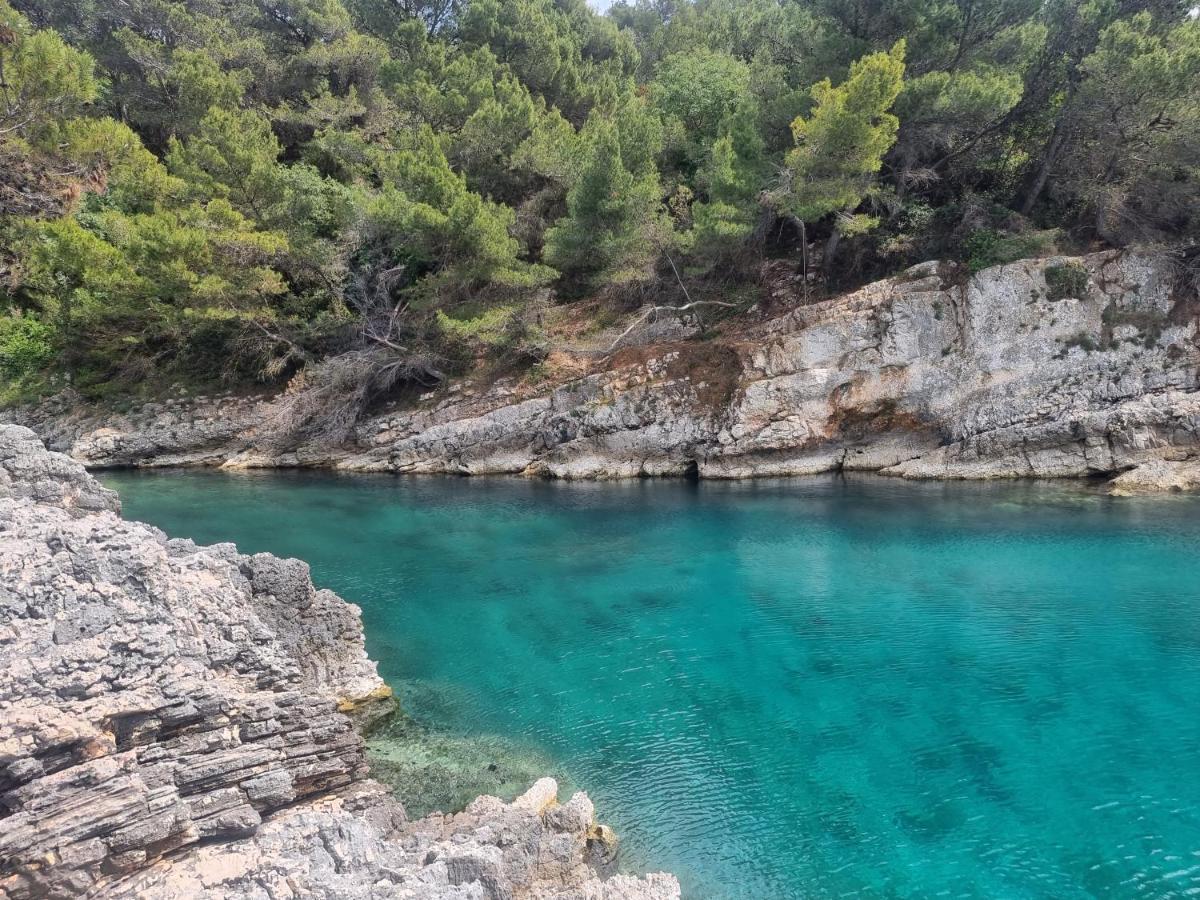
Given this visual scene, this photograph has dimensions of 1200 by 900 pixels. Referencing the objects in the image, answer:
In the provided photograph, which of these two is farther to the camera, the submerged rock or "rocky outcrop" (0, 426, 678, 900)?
the submerged rock

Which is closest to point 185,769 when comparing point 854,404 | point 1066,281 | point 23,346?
point 854,404

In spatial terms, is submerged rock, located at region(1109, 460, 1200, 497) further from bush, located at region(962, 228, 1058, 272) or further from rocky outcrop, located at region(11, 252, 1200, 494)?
bush, located at region(962, 228, 1058, 272)

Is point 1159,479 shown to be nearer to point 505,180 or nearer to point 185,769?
point 185,769

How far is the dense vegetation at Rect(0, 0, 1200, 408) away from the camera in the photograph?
71.8 ft

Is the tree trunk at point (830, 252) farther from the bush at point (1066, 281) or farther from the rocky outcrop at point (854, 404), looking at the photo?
the bush at point (1066, 281)

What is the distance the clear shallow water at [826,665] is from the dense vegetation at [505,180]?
943 cm

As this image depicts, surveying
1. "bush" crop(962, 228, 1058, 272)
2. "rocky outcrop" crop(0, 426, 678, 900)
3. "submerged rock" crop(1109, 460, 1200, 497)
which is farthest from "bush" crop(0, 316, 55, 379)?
"submerged rock" crop(1109, 460, 1200, 497)

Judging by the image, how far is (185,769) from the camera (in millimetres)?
6426

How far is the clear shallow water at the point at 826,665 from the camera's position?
720 cm

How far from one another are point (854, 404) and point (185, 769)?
72.0ft

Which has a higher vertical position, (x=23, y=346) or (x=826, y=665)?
(x=23, y=346)

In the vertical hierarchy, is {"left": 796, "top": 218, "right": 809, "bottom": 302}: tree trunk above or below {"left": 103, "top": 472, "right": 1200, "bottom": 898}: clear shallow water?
above

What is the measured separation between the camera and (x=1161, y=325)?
69.8ft

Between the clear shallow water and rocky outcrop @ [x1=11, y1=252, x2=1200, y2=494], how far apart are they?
2.95m
